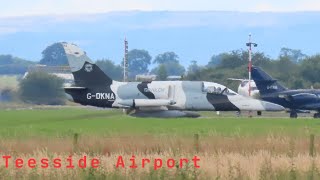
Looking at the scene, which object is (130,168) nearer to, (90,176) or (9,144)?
(90,176)


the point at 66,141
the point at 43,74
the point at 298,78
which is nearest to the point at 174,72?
the point at 298,78

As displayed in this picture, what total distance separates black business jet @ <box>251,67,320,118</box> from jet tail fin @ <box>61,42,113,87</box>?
12.0 metres

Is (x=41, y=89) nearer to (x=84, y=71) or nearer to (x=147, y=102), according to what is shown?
(x=84, y=71)

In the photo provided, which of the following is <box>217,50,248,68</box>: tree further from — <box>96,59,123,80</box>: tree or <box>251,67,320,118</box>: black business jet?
<box>251,67,320,118</box>: black business jet

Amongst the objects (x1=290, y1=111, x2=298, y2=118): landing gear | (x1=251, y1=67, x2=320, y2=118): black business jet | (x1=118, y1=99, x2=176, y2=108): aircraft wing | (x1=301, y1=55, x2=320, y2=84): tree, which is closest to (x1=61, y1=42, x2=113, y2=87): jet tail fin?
(x1=118, y1=99, x2=176, y2=108): aircraft wing

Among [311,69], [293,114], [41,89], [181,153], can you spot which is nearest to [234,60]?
[311,69]

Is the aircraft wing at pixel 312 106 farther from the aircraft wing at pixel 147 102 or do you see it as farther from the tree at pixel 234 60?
the tree at pixel 234 60

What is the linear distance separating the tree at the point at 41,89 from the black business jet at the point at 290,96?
1876 cm

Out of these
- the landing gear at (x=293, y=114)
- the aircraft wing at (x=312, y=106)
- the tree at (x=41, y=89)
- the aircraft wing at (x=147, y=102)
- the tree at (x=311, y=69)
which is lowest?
the landing gear at (x=293, y=114)

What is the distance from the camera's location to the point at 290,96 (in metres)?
60.0

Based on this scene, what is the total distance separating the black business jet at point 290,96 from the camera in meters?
58.7

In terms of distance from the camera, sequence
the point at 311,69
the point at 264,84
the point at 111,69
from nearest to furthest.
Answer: the point at 264,84
the point at 311,69
the point at 111,69

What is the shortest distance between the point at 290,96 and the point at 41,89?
79.3ft

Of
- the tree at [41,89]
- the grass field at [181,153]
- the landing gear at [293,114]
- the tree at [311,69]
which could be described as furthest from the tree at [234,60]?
the grass field at [181,153]
